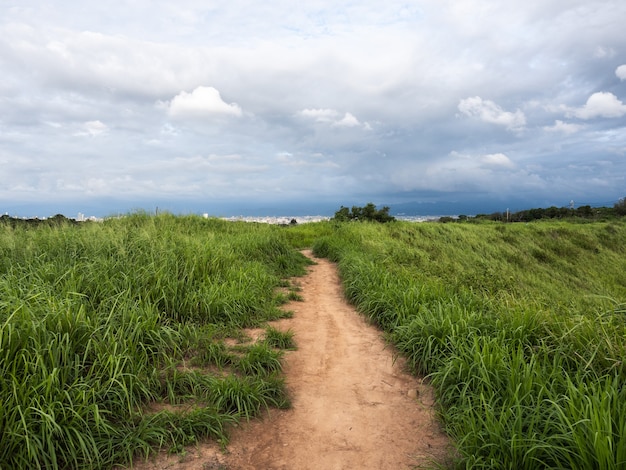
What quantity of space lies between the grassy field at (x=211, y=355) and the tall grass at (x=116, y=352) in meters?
0.02

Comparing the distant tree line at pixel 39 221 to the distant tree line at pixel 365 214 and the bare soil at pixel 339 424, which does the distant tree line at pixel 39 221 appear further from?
the distant tree line at pixel 365 214

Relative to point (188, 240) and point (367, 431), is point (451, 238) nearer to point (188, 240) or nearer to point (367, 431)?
point (188, 240)

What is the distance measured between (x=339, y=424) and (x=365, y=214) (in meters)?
18.1

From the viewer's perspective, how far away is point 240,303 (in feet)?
17.4

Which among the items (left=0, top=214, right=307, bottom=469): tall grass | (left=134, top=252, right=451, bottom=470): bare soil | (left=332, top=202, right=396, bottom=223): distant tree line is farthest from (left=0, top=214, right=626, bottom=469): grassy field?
(left=332, top=202, right=396, bottom=223): distant tree line

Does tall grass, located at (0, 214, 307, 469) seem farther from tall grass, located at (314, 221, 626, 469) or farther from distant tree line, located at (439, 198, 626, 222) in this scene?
distant tree line, located at (439, 198, 626, 222)

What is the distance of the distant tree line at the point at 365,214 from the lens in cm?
2014

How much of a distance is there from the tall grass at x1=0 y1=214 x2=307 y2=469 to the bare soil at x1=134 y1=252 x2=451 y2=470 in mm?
171

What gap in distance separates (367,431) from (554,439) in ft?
4.33

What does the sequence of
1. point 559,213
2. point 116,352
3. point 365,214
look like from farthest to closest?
point 559,213 < point 365,214 < point 116,352

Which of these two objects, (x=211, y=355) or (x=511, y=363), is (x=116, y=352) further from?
(x=511, y=363)

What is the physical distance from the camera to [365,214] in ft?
67.9

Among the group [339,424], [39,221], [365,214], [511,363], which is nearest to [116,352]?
[339,424]

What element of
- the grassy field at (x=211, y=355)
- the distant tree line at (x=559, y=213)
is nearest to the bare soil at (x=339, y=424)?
the grassy field at (x=211, y=355)
